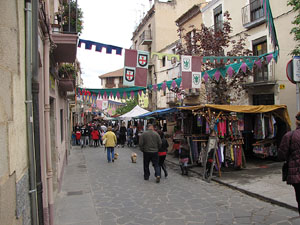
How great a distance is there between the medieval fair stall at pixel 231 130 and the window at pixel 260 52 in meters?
4.26

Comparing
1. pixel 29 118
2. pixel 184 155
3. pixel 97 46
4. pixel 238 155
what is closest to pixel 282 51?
pixel 238 155

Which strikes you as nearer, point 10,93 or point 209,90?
point 10,93

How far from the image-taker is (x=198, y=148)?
1093 cm

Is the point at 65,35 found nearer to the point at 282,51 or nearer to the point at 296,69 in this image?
the point at 296,69

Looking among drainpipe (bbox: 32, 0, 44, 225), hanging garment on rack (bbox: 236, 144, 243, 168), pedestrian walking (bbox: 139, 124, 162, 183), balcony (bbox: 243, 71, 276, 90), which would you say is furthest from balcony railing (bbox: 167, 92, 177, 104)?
drainpipe (bbox: 32, 0, 44, 225)

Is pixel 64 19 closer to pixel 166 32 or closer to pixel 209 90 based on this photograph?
pixel 209 90

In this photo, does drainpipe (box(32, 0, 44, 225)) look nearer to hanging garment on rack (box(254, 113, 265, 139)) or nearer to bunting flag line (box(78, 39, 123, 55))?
bunting flag line (box(78, 39, 123, 55))

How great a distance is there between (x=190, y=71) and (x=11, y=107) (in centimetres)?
774

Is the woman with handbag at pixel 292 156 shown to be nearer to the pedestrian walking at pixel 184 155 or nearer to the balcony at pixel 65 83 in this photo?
the pedestrian walking at pixel 184 155

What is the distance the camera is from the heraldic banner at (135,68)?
26.1ft

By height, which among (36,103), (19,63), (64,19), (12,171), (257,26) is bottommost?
(12,171)

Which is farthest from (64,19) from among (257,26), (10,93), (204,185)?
(257,26)

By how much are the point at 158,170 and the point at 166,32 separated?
25.9 meters

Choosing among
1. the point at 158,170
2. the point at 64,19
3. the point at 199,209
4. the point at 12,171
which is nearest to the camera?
the point at 12,171
